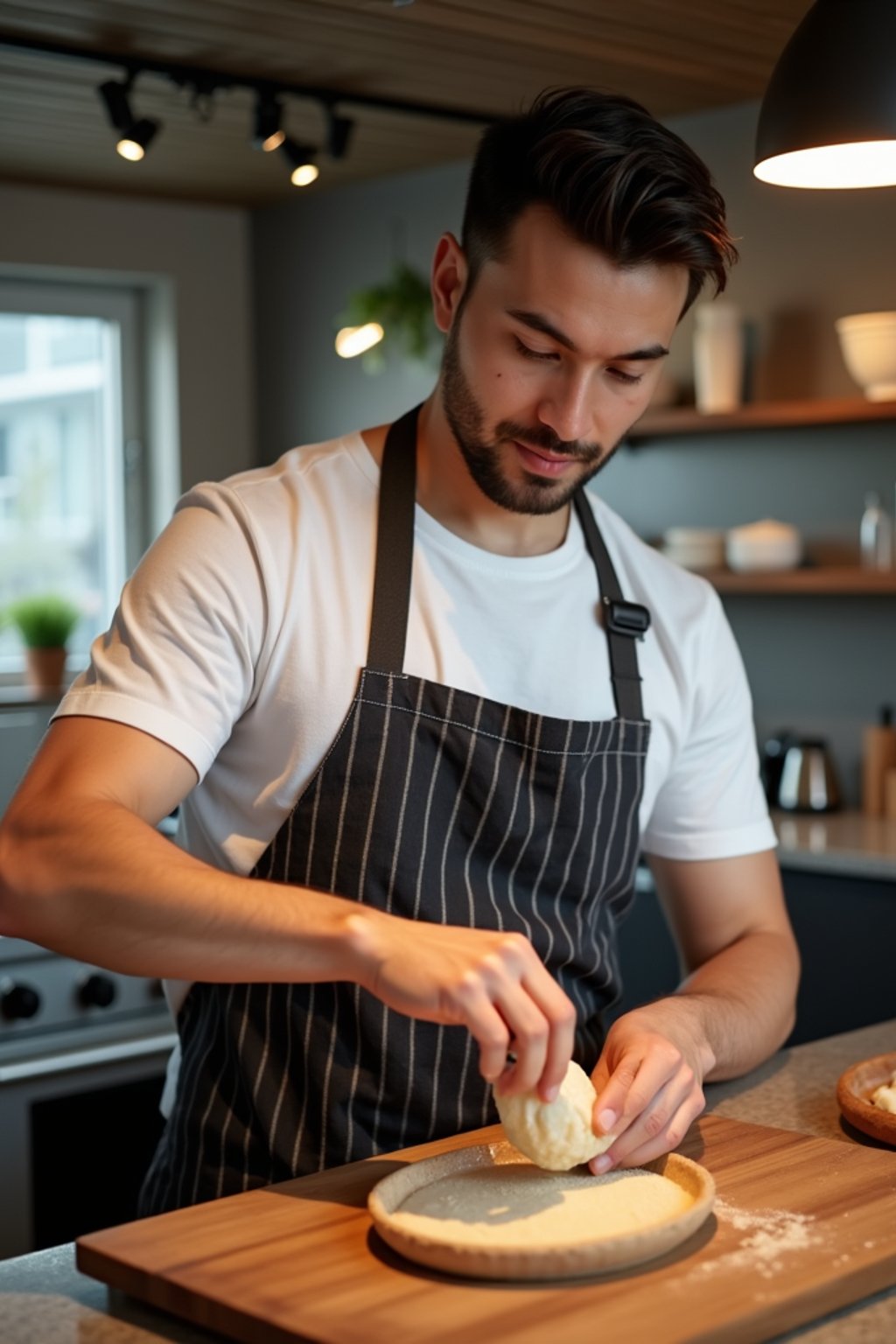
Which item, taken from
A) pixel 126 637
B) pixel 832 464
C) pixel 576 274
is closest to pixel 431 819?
pixel 126 637

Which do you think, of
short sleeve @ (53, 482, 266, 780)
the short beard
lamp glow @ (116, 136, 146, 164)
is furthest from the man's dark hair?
lamp glow @ (116, 136, 146, 164)

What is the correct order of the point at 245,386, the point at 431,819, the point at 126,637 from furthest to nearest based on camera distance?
the point at 245,386 < the point at 431,819 < the point at 126,637

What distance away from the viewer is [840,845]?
3.50m

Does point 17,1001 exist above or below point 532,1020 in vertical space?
below

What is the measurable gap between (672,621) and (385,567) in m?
0.36

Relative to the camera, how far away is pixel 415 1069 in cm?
156

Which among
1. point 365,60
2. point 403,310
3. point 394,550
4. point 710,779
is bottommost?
point 710,779

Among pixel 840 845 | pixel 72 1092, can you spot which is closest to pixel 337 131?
pixel 840 845

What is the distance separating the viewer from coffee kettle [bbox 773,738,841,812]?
397 centimetres

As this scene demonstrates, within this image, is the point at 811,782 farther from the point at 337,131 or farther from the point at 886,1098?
the point at 886,1098

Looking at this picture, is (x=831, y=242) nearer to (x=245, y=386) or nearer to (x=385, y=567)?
(x=245, y=386)

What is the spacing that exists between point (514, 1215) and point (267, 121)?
9.81ft

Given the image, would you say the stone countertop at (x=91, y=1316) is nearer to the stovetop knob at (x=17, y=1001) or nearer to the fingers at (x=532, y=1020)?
the fingers at (x=532, y=1020)

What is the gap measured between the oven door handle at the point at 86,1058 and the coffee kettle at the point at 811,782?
153 cm
